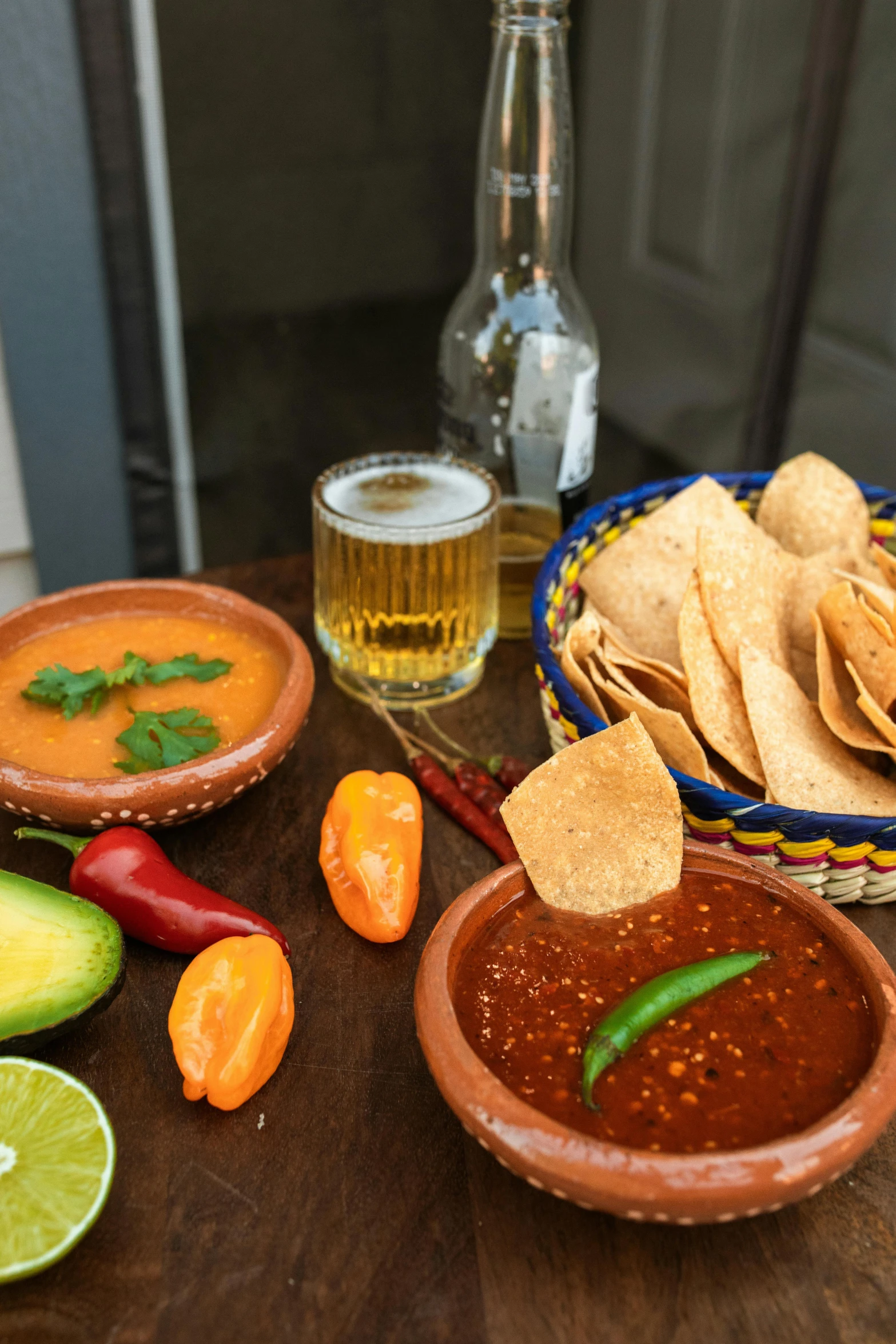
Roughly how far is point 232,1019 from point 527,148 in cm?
95

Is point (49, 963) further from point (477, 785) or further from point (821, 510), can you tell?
point (821, 510)

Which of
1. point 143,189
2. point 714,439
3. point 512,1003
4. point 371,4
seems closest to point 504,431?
point 512,1003

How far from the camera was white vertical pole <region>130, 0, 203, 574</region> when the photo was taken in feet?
6.52

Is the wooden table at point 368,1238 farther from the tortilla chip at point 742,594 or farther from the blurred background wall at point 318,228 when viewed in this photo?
the blurred background wall at point 318,228

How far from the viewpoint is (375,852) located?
94 cm

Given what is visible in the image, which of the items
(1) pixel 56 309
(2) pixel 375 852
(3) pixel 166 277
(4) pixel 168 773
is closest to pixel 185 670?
(4) pixel 168 773

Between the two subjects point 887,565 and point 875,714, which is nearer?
point 875,714

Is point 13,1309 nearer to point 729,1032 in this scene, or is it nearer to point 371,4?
point 729,1032

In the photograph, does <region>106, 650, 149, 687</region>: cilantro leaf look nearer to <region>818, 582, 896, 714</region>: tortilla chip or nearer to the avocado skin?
the avocado skin

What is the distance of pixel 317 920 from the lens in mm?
952

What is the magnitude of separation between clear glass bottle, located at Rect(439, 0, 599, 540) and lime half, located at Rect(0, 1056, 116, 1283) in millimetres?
850

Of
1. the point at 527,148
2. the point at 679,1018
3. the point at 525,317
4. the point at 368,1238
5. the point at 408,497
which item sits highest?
the point at 527,148

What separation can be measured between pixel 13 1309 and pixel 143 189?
196 centimetres

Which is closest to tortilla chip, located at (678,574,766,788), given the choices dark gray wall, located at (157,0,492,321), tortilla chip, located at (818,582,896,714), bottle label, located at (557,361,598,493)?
tortilla chip, located at (818,582,896,714)
